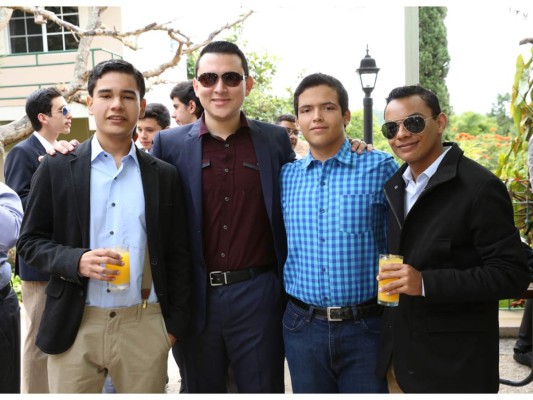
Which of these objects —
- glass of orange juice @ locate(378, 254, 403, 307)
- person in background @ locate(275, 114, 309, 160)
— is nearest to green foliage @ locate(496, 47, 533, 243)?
person in background @ locate(275, 114, 309, 160)

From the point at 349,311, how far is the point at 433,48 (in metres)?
21.2

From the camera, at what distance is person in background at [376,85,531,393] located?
245 centimetres

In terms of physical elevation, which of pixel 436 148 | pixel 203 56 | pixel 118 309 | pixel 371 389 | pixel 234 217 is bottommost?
pixel 371 389

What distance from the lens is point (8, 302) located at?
2.89 m

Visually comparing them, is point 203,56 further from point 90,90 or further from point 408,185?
point 408,185

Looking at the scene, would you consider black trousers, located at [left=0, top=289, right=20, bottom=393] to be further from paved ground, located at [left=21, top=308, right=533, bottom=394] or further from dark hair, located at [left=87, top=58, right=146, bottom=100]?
paved ground, located at [left=21, top=308, right=533, bottom=394]

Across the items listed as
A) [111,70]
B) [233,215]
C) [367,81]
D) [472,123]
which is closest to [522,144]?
[367,81]

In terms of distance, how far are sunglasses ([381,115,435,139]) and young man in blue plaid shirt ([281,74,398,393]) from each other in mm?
280

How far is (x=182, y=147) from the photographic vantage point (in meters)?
3.28

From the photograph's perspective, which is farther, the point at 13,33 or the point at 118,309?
the point at 13,33

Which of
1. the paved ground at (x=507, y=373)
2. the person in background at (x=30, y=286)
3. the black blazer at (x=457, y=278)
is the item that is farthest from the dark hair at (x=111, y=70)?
the paved ground at (x=507, y=373)

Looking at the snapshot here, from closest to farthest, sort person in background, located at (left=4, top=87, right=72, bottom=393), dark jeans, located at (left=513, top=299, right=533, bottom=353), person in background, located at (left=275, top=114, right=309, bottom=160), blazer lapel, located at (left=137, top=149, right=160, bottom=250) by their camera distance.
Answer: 1. blazer lapel, located at (left=137, top=149, right=160, bottom=250)
2. person in background, located at (left=4, top=87, right=72, bottom=393)
3. dark jeans, located at (left=513, top=299, right=533, bottom=353)
4. person in background, located at (left=275, top=114, right=309, bottom=160)

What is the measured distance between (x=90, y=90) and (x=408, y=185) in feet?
5.44

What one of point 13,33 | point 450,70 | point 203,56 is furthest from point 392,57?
point 203,56
